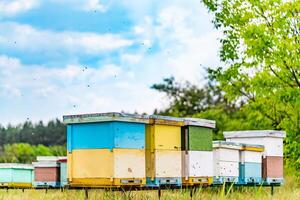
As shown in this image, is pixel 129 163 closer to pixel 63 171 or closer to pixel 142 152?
pixel 142 152

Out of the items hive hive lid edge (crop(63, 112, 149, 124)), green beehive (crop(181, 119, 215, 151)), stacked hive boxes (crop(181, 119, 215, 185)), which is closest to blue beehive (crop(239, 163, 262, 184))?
stacked hive boxes (crop(181, 119, 215, 185))

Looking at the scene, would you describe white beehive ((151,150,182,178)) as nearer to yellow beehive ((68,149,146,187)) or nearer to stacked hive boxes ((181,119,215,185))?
stacked hive boxes ((181,119,215,185))

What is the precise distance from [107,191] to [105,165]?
114cm

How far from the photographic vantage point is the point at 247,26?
16047 millimetres

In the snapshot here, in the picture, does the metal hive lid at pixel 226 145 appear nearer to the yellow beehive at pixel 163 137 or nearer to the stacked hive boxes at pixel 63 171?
the yellow beehive at pixel 163 137

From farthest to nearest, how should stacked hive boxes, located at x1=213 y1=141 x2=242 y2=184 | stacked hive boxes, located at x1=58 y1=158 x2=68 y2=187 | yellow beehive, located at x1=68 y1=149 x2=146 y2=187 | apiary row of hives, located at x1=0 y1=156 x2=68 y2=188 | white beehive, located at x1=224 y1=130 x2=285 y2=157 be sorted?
apiary row of hives, located at x1=0 y1=156 x2=68 y2=188 < stacked hive boxes, located at x1=58 y1=158 x2=68 y2=187 < white beehive, located at x1=224 y1=130 x2=285 y2=157 < stacked hive boxes, located at x1=213 y1=141 x2=242 y2=184 < yellow beehive, located at x1=68 y1=149 x2=146 y2=187

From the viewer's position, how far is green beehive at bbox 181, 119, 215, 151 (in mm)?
9828

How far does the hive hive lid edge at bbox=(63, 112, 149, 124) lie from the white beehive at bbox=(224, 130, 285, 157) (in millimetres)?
5536

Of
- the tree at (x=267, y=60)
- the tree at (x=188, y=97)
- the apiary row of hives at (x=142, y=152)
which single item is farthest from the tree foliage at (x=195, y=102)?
the apiary row of hives at (x=142, y=152)

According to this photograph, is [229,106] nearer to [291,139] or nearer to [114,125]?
[291,139]

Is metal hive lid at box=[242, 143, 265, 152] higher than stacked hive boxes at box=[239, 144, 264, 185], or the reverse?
metal hive lid at box=[242, 143, 265, 152]

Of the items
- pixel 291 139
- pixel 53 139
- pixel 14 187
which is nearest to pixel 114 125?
pixel 14 187

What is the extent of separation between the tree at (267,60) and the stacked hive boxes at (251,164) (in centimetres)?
296

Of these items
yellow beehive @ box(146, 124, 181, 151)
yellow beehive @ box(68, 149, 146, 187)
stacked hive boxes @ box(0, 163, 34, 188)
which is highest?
yellow beehive @ box(146, 124, 181, 151)
